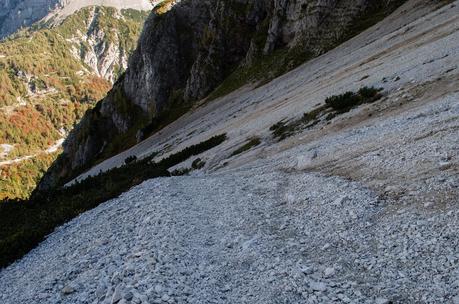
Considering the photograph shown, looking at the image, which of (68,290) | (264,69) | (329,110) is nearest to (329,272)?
(68,290)

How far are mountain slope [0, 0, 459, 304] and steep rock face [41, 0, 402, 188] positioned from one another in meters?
40.9

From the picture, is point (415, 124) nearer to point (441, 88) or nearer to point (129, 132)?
point (441, 88)

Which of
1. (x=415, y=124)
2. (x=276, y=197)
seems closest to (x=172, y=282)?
(x=276, y=197)

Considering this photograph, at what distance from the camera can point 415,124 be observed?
20.6 metres

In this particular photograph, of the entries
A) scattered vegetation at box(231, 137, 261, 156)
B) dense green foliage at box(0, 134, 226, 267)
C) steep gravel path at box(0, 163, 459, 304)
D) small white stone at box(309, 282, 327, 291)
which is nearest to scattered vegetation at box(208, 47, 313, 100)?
scattered vegetation at box(231, 137, 261, 156)

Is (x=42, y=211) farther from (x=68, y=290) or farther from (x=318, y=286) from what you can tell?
(x=318, y=286)

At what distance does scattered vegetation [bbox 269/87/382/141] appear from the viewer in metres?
29.4

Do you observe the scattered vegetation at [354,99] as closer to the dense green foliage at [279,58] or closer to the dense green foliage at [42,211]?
the dense green foliage at [42,211]

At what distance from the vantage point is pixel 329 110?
3164 cm

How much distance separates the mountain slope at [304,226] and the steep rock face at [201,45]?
40881mm

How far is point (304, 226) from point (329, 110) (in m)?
18.0

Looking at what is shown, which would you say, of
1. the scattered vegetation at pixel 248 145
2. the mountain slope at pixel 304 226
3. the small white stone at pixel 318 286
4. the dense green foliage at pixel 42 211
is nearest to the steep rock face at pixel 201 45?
the scattered vegetation at pixel 248 145

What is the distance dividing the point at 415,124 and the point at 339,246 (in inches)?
407

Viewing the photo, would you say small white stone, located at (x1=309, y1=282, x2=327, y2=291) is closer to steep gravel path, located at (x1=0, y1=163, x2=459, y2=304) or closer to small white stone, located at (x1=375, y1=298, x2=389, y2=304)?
steep gravel path, located at (x1=0, y1=163, x2=459, y2=304)
